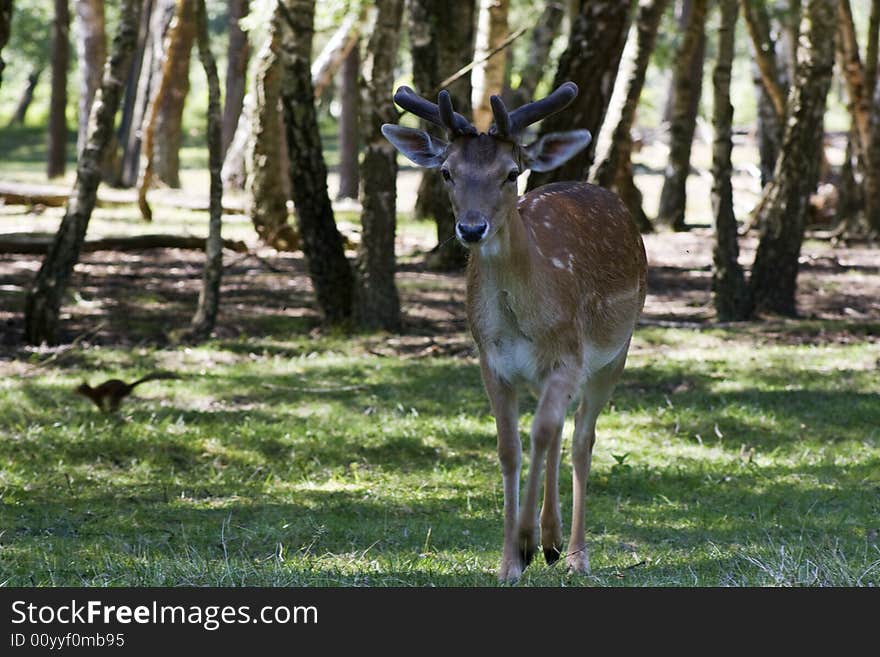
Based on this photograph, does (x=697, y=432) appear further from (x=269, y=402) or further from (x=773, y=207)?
(x=773, y=207)

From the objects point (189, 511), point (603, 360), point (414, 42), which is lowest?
point (189, 511)

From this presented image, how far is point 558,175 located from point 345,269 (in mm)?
2371

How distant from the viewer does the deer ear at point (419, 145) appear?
272 inches

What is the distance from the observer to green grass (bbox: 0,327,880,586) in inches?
265

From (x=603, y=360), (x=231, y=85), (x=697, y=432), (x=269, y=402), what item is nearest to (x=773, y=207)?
(x=697, y=432)

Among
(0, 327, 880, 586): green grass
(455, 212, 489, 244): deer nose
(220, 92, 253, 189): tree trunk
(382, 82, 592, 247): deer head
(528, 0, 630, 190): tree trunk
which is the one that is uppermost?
(528, 0, 630, 190): tree trunk

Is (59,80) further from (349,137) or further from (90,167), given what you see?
(90,167)

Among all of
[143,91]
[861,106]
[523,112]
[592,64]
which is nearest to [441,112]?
[523,112]

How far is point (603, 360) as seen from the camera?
7410 millimetres

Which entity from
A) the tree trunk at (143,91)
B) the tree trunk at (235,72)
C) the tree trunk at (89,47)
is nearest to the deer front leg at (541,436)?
the tree trunk at (89,47)

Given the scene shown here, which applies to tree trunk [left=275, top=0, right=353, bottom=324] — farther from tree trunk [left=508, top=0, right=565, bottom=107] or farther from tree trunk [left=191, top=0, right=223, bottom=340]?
tree trunk [left=508, top=0, right=565, bottom=107]

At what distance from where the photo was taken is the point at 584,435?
24.8ft

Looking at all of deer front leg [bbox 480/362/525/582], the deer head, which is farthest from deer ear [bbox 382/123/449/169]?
deer front leg [bbox 480/362/525/582]

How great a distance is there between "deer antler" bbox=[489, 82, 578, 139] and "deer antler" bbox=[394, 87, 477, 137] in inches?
5.2
